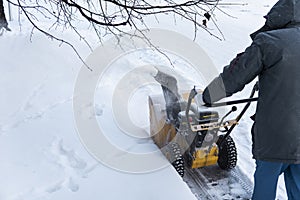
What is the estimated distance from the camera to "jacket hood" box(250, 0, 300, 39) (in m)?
2.23

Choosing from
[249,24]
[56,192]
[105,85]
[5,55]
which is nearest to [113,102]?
[105,85]

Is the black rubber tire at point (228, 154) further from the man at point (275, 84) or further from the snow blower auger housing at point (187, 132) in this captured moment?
the man at point (275, 84)

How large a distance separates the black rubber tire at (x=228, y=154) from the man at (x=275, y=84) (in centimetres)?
116

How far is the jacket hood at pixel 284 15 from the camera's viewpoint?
7.33 feet

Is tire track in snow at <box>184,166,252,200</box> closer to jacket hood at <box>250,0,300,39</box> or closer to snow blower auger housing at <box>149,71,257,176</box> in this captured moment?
snow blower auger housing at <box>149,71,257,176</box>

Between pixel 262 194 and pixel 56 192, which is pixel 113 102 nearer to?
pixel 56 192

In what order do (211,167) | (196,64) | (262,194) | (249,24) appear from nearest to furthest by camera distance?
(262,194), (211,167), (196,64), (249,24)

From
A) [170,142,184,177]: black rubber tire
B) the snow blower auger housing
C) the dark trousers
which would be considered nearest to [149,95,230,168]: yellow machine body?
the snow blower auger housing

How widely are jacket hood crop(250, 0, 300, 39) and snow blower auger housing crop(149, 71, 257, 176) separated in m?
1.25

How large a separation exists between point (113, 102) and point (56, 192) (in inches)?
91.1

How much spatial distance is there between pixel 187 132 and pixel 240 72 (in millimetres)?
1363

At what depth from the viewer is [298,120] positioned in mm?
2340

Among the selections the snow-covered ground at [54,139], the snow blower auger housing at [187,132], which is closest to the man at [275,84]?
the snow-covered ground at [54,139]

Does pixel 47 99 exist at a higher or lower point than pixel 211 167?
higher
